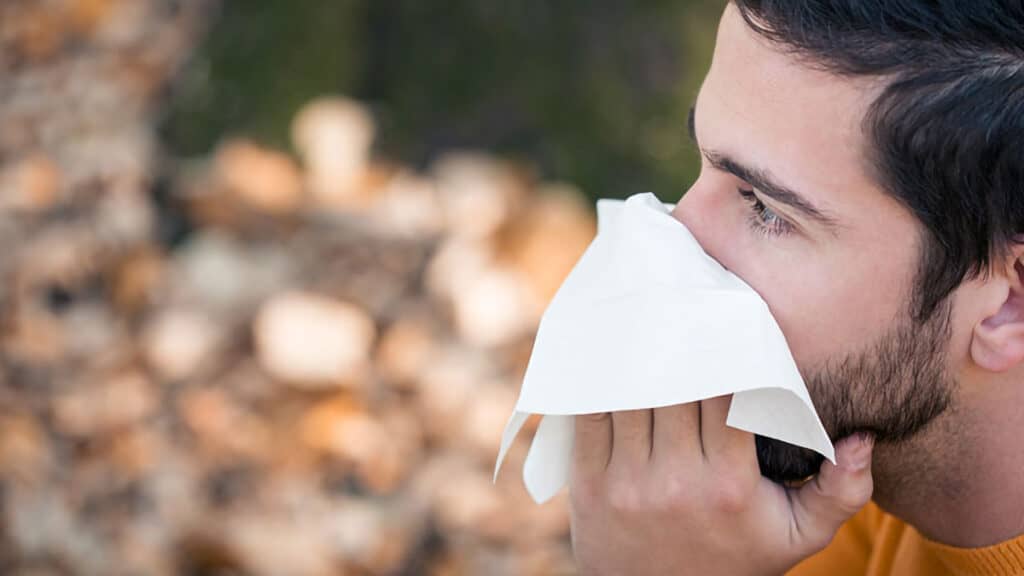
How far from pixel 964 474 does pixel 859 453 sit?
0.13 metres

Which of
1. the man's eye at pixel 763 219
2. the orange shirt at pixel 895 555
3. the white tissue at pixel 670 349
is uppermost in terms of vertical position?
the man's eye at pixel 763 219

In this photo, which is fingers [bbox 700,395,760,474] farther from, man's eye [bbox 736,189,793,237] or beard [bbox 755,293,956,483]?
man's eye [bbox 736,189,793,237]

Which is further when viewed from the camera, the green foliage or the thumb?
the green foliage

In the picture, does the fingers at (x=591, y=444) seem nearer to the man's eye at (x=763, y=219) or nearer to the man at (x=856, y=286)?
the man at (x=856, y=286)

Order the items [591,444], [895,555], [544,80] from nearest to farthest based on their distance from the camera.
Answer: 1. [591,444]
2. [895,555]
3. [544,80]

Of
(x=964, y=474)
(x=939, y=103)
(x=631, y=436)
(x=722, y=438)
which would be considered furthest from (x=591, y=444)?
(x=939, y=103)

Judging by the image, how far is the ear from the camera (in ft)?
4.15

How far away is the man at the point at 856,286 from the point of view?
1192mm

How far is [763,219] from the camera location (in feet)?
4.25

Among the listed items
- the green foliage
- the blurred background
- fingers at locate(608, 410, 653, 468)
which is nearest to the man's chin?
fingers at locate(608, 410, 653, 468)

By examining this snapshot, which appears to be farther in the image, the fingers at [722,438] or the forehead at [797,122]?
the fingers at [722,438]

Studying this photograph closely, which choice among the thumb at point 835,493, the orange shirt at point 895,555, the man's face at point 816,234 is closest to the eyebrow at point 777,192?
the man's face at point 816,234

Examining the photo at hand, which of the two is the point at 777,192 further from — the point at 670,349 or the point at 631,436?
the point at 631,436

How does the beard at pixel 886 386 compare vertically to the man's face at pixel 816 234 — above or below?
below
